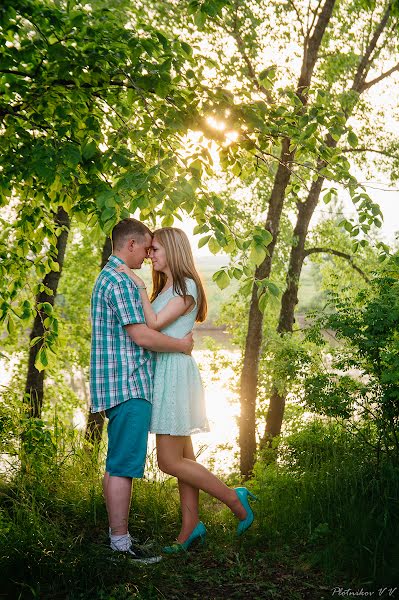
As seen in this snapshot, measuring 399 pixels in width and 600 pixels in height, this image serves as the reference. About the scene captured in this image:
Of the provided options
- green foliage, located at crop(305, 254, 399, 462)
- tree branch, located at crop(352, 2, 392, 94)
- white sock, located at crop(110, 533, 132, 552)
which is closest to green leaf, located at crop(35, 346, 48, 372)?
white sock, located at crop(110, 533, 132, 552)

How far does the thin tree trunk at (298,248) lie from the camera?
490 inches

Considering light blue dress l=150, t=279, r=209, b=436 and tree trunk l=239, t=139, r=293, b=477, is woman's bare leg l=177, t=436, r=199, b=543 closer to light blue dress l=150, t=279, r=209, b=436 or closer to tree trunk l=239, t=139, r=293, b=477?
light blue dress l=150, t=279, r=209, b=436

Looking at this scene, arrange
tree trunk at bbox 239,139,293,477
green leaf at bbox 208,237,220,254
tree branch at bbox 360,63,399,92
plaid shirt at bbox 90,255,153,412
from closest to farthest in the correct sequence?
green leaf at bbox 208,237,220,254, plaid shirt at bbox 90,255,153,412, tree trunk at bbox 239,139,293,477, tree branch at bbox 360,63,399,92

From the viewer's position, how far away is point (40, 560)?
10.5 ft

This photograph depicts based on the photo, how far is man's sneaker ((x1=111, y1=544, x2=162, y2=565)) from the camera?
3.54m

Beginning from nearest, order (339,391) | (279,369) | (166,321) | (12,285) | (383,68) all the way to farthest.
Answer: (166,321) < (12,285) < (339,391) < (279,369) < (383,68)

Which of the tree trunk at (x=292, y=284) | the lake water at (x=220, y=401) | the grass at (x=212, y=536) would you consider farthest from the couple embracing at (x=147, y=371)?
the lake water at (x=220, y=401)

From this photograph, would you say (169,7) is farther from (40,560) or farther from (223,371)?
(40,560)

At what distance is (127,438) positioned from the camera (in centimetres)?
373

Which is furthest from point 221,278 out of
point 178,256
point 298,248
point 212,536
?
point 298,248

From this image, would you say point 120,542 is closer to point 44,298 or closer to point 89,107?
point 89,107

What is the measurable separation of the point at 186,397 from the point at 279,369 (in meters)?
4.94

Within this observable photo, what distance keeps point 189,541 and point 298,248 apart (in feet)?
30.9

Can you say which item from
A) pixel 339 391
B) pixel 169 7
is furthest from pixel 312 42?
pixel 339 391
